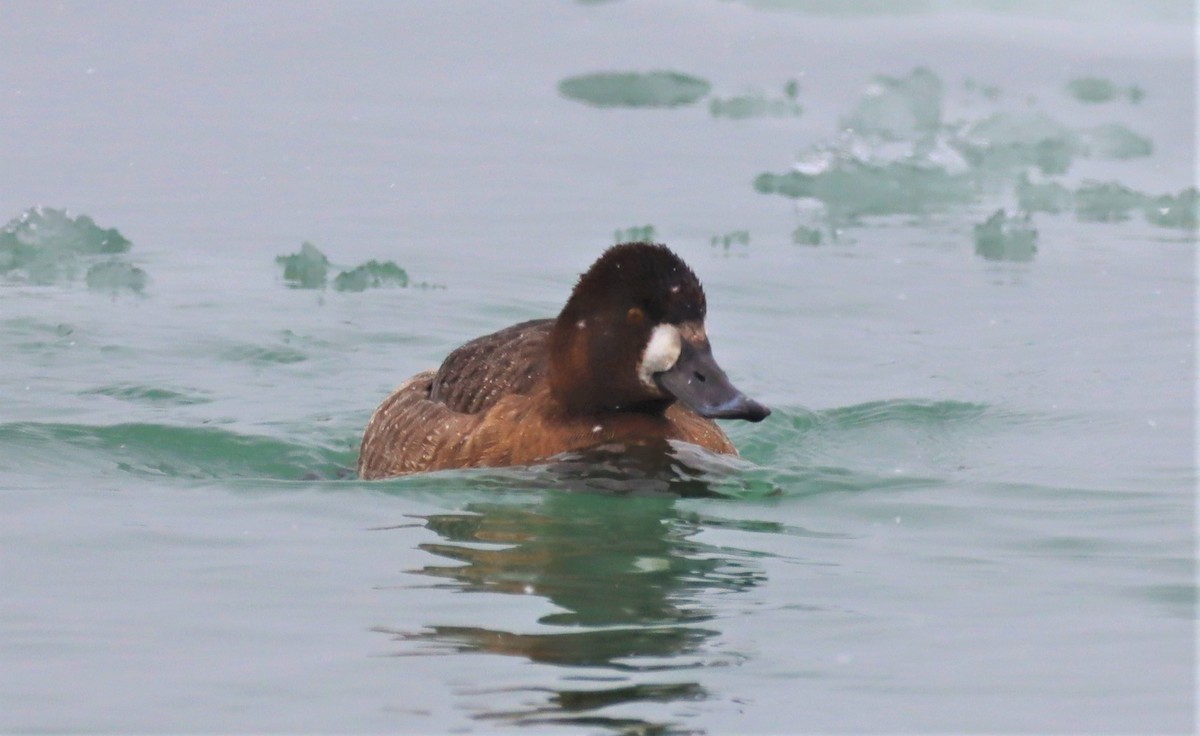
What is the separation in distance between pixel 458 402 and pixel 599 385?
0.82 meters

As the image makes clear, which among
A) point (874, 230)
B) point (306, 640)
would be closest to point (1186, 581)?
point (306, 640)

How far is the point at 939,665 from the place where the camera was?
222 inches

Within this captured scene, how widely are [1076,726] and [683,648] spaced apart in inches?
45.1

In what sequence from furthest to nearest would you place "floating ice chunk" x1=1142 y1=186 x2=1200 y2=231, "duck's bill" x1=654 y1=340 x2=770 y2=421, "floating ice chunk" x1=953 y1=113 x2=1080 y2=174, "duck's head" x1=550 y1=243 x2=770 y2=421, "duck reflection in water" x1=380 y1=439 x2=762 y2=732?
"floating ice chunk" x1=953 y1=113 x2=1080 y2=174, "floating ice chunk" x1=1142 y1=186 x2=1200 y2=231, "duck's head" x1=550 y1=243 x2=770 y2=421, "duck's bill" x1=654 y1=340 x2=770 y2=421, "duck reflection in water" x1=380 y1=439 x2=762 y2=732

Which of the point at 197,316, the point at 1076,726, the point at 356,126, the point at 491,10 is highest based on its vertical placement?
the point at 491,10

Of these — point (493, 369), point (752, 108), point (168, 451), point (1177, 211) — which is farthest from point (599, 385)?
point (752, 108)

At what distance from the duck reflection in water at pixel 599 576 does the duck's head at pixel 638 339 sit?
277 mm

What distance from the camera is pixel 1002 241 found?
1397 centimetres

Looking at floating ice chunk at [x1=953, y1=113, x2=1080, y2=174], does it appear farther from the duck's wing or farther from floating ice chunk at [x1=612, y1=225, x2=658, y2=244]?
the duck's wing

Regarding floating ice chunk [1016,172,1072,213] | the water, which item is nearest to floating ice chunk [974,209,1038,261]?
the water

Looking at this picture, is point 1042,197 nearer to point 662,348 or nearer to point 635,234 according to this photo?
point 635,234

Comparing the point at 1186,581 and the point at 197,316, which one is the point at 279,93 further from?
the point at 1186,581

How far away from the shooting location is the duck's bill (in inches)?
298

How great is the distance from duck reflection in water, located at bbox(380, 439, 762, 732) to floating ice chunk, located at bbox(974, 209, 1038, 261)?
6442 mm
